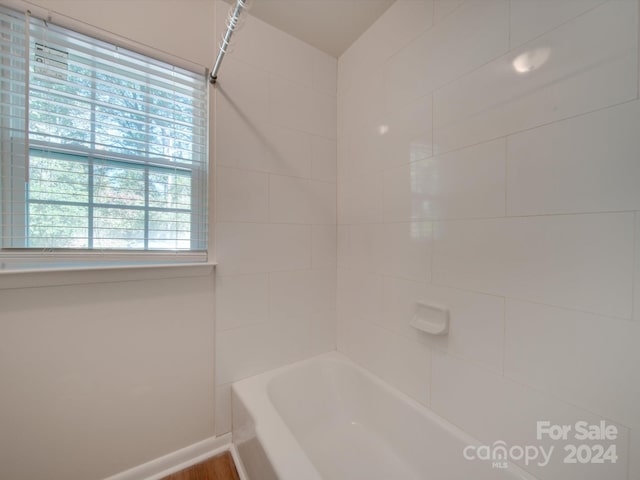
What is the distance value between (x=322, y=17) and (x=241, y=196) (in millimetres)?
1093

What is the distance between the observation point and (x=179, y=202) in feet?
4.01

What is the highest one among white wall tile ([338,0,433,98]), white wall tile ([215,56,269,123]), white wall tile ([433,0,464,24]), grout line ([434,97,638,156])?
white wall tile ([338,0,433,98])

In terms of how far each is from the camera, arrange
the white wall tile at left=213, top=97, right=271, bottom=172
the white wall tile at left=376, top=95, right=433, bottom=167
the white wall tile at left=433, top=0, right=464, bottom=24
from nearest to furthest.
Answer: the white wall tile at left=433, top=0, right=464, bottom=24 < the white wall tile at left=376, top=95, right=433, bottom=167 < the white wall tile at left=213, top=97, right=271, bottom=172

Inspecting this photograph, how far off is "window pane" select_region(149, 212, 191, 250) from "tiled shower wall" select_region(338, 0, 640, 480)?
1.00 m

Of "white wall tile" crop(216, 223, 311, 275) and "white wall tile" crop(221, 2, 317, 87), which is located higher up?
"white wall tile" crop(221, 2, 317, 87)

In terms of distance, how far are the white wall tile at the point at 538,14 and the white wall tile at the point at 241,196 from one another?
46.8 inches

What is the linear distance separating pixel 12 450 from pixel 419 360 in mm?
1642

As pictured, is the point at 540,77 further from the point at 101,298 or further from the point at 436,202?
the point at 101,298

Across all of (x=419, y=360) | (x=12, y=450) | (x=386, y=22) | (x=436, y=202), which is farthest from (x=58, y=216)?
(x=386, y=22)

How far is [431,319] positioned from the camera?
1.10 metres

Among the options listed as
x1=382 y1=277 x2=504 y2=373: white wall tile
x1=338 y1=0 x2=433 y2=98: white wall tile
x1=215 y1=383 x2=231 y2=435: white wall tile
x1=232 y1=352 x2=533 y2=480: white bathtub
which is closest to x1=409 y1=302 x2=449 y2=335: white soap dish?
x1=382 y1=277 x2=504 y2=373: white wall tile

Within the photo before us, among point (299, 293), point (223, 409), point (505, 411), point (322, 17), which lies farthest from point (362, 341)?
point (322, 17)

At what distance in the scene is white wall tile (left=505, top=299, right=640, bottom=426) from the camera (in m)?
0.65

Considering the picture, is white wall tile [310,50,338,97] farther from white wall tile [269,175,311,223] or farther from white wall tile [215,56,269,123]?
white wall tile [269,175,311,223]
